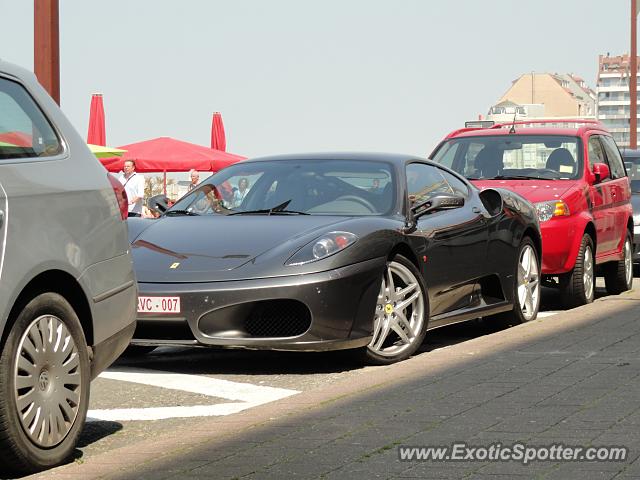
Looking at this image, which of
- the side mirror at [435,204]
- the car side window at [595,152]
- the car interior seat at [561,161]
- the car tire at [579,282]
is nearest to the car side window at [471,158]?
the car interior seat at [561,161]

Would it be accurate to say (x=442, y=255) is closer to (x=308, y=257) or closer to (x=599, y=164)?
(x=308, y=257)

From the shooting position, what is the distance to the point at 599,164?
12.8 metres

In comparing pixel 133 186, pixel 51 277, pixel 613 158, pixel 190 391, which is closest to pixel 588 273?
pixel 613 158

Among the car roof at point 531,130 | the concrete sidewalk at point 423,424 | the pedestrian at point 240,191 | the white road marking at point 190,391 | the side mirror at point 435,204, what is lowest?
the white road marking at point 190,391

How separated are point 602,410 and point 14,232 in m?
2.62

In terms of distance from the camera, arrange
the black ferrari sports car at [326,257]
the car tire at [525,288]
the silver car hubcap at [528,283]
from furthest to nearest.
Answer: the silver car hubcap at [528,283] < the car tire at [525,288] < the black ferrari sports car at [326,257]

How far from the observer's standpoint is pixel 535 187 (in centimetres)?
1237

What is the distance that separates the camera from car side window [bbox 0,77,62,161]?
5285 millimetres

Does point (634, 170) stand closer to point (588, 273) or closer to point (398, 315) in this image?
point (588, 273)

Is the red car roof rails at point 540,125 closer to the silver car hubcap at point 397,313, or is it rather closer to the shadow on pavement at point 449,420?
the silver car hubcap at point 397,313

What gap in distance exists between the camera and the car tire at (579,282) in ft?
40.0

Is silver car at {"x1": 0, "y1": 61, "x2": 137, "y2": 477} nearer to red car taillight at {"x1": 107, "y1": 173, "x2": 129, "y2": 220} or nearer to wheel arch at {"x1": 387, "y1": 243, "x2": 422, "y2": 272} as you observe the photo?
red car taillight at {"x1": 107, "y1": 173, "x2": 129, "y2": 220}

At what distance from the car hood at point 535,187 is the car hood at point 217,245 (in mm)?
4083

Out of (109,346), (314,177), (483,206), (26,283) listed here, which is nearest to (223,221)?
(314,177)
